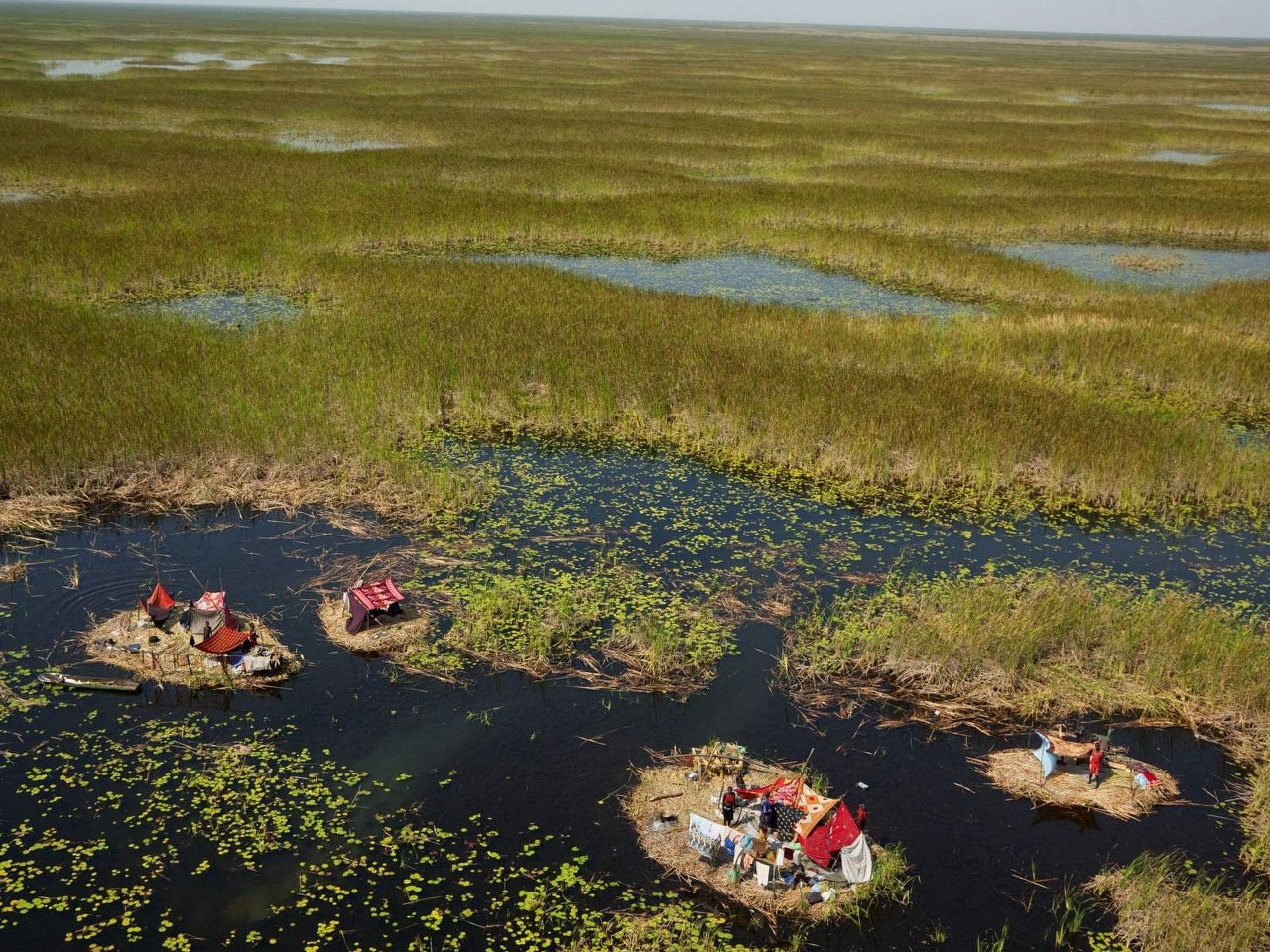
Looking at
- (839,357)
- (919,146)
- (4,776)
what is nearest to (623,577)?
(4,776)

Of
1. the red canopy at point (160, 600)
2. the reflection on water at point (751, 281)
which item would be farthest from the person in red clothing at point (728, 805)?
the reflection on water at point (751, 281)

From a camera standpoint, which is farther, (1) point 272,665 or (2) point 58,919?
(1) point 272,665

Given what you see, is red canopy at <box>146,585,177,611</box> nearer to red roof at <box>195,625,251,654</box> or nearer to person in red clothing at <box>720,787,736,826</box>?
red roof at <box>195,625,251,654</box>

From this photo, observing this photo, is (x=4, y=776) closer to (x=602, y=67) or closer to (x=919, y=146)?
(x=919, y=146)

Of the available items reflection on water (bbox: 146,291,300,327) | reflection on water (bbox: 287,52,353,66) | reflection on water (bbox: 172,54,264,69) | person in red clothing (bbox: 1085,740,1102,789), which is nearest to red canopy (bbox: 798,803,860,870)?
person in red clothing (bbox: 1085,740,1102,789)

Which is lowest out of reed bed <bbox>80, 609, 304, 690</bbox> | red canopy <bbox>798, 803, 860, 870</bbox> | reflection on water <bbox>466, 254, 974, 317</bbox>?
reed bed <bbox>80, 609, 304, 690</bbox>

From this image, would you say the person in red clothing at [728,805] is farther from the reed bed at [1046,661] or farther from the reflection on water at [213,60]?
the reflection on water at [213,60]

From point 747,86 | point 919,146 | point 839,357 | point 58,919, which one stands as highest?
point 747,86
